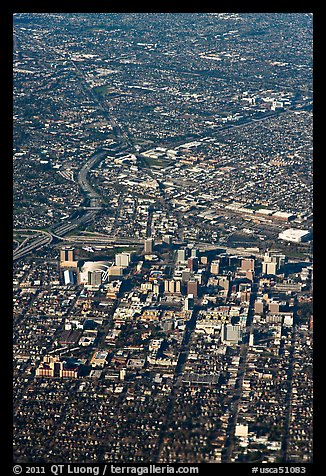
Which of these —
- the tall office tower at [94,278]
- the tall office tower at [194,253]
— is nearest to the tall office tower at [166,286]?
the tall office tower at [94,278]

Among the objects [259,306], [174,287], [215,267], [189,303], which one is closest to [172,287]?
[174,287]

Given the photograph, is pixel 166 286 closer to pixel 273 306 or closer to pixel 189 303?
pixel 189 303

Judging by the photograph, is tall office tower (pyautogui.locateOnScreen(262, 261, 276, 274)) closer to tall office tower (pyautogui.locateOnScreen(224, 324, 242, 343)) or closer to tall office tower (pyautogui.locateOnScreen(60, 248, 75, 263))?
tall office tower (pyautogui.locateOnScreen(224, 324, 242, 343))

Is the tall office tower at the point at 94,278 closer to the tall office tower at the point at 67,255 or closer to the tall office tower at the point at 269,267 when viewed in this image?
the tall office tower at the point at 67,255

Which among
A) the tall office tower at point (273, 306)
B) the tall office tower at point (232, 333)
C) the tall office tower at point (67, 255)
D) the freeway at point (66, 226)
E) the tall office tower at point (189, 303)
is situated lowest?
the freeway at point (66, 226)

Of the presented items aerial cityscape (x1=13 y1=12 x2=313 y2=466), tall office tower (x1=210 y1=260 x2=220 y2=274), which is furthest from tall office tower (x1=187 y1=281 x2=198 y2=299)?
tall office tower (x1=210 y1=260 x2=220 y2=274)
